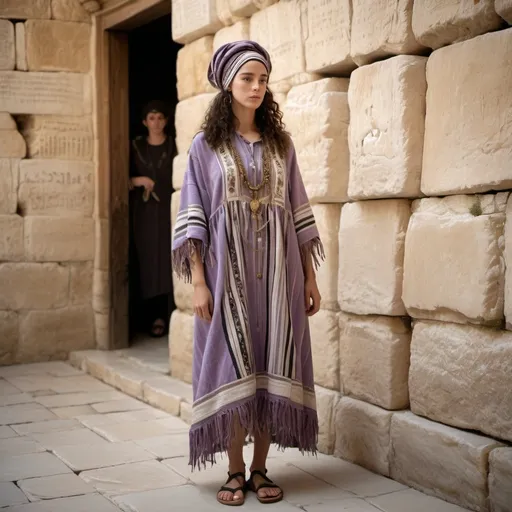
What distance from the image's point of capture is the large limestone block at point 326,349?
417 cm

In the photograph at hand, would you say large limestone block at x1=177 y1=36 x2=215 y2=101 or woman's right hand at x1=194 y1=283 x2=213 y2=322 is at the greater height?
large limestone block at x1=177 y1=36 x2=215 y2=101

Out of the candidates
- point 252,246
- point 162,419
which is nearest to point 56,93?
point 162,419

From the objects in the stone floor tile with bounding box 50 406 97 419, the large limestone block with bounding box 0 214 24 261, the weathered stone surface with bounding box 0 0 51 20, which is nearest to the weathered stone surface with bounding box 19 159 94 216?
the large limestone block with bounding box 0 214 24 261

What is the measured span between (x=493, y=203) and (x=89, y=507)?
1972mm

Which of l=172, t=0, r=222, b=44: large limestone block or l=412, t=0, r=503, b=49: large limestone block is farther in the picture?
l=172, t=0, r=222, b=44: large limestone block

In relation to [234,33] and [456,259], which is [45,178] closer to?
[234,33]

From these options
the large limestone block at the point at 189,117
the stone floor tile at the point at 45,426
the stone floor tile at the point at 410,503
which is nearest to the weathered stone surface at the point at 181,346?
the stone floor tile at the point at 45,426

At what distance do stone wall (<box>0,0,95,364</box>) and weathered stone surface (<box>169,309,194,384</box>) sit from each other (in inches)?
58.3

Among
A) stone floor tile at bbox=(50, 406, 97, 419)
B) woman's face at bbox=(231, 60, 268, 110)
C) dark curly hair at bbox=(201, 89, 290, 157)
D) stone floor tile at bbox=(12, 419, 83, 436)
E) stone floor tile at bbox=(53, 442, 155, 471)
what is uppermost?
woman's face at bbox=(231, 60, 268, 110)

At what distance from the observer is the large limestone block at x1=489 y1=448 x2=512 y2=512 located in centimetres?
309

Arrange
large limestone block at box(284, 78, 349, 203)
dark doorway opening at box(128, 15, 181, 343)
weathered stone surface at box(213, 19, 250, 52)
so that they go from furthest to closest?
dark doorway opening at box(128, 15, 181, 343) → weathered stone surface at box(213, 19, 250, 52) → large limestone block at box(284, 78, 349, 203)

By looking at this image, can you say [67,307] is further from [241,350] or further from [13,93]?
[241,350]

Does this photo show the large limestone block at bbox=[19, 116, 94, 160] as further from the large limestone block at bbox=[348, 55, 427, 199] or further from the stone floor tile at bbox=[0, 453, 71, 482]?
the large limestone block at bbox=[348, 55, 427, 199]

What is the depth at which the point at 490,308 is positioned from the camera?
322 cm
